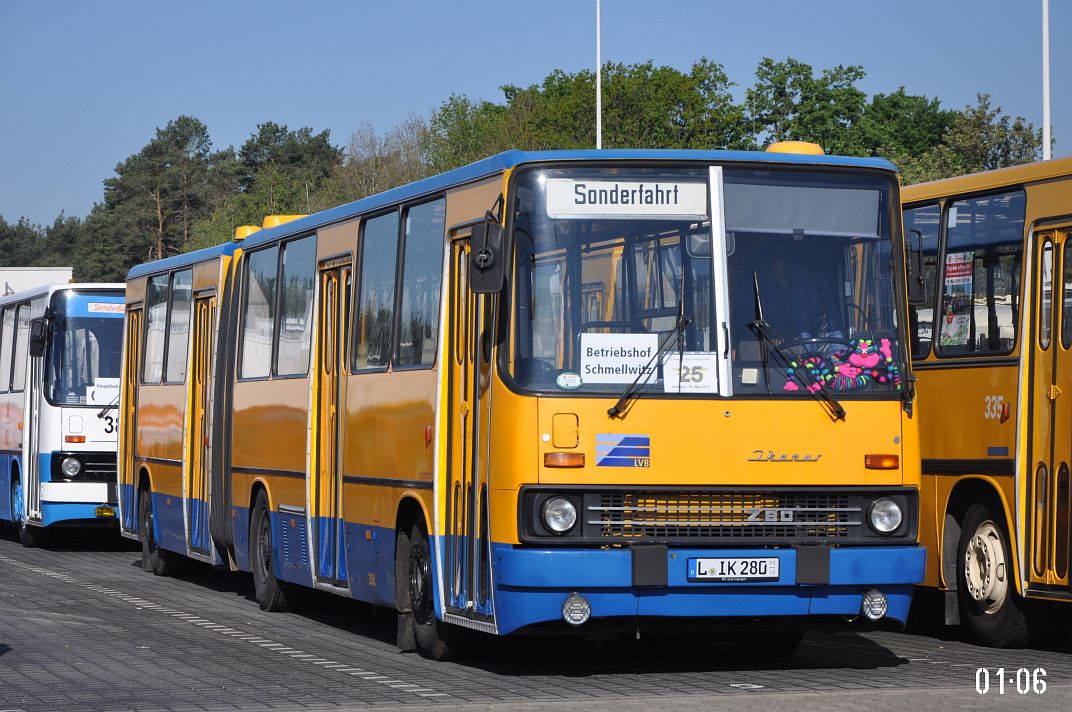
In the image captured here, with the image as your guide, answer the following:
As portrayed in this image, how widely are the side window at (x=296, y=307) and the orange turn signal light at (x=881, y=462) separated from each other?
5708 millimetres

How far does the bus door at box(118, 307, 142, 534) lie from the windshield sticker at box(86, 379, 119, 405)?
2390 millimetres

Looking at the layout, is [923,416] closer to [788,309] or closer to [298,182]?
[788,309]

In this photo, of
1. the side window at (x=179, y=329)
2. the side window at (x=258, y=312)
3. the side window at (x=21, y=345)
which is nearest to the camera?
the side window at (x=258, y=312)

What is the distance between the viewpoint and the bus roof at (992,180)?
44.4 feet

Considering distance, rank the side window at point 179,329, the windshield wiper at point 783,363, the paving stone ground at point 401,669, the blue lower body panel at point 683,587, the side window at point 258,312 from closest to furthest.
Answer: the paving stone ground at point 401,669
the blue lower body panel at point 683,587
the windshield wiper at point 783,363
the side window at point 258,312
the side window at point 179,329

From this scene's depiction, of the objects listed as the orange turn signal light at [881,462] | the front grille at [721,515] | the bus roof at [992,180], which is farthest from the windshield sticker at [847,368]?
the bus roof at [992,180]

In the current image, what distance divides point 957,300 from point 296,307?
5477 millimetres

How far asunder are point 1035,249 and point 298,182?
10145 centimetres


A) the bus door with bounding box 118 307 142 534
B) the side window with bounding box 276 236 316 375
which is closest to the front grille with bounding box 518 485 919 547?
the side window with bounding box 276 236 316 375

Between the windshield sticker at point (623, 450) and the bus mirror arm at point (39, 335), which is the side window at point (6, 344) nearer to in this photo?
the bus mirror arm at point (39, 335)

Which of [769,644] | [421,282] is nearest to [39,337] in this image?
[421,282]

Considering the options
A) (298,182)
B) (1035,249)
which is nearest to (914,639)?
(1035,249)
